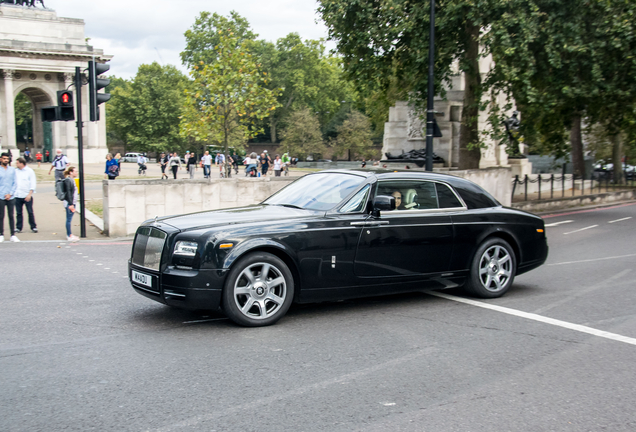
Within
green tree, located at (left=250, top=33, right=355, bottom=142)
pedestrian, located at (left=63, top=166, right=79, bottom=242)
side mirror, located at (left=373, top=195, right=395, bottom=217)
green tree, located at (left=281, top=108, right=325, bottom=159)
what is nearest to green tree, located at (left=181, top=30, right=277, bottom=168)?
pedestrian, located at (left=63, top=166, right=79, bottom=242)

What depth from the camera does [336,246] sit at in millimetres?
6480

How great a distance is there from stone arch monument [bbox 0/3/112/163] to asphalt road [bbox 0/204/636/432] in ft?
204

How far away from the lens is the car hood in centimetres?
618

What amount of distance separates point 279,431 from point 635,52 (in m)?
19.0

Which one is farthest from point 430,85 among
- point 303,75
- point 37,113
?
point 303,75

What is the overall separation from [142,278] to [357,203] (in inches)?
96.4

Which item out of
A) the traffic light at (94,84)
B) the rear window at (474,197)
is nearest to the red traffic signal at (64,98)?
the traffic light at (94,84)

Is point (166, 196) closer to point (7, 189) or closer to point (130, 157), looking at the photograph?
point (7, 189)

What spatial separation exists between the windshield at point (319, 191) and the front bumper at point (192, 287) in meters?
1.53

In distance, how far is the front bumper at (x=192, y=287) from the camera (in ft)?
19.2

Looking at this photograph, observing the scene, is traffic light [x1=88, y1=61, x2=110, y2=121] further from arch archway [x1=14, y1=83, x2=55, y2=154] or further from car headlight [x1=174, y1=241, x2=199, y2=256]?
arch archway [x1=14, y1=83, x2=55, y2=154]

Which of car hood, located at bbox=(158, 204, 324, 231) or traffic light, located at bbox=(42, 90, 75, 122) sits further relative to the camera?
traffic light, located at bbox=(42, 90, 75, 122)

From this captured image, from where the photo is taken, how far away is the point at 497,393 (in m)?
4.54

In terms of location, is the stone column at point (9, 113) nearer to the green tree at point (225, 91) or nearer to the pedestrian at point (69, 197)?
the green tree at point (225, 91)
